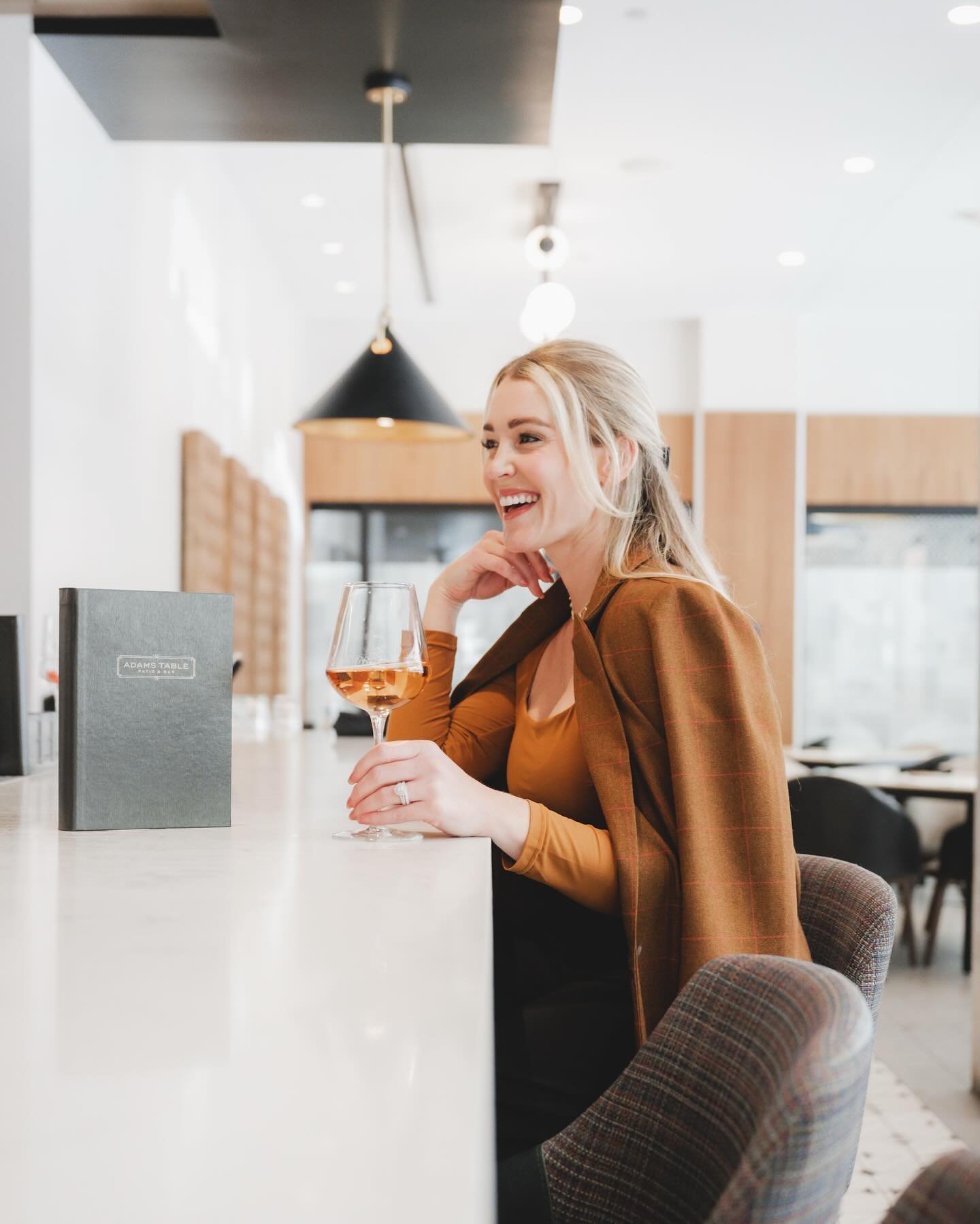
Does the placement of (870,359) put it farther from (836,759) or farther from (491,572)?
(491,572)

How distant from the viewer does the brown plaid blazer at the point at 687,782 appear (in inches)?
48.5

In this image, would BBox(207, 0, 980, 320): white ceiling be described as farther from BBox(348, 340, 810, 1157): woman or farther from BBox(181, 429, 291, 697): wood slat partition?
BBox(348, 340, 810, 1157): woman

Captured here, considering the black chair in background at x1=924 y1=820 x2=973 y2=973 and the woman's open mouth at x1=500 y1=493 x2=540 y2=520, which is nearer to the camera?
the woman's open mouth at x1=500 y1=493 x2=540 y2=520

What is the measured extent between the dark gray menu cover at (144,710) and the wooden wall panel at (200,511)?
3.16 meters

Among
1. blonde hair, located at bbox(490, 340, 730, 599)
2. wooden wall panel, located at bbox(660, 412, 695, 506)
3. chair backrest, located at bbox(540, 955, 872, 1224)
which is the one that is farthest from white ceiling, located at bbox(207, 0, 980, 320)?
chair backrest, located at bbox(540, 955, 872, 1224)

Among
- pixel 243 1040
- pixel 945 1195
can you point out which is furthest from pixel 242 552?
pixel 945 1195

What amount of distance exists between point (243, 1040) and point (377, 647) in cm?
63

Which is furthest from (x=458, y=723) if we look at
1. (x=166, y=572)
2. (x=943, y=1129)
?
(x=166, y=572)

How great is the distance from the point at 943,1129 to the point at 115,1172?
9.88ft

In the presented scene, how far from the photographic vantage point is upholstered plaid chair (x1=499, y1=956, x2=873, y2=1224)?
62cm

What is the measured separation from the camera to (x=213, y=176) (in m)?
5.02

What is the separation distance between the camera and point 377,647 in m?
1.17

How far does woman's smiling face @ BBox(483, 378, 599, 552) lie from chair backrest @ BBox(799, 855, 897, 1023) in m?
0.53

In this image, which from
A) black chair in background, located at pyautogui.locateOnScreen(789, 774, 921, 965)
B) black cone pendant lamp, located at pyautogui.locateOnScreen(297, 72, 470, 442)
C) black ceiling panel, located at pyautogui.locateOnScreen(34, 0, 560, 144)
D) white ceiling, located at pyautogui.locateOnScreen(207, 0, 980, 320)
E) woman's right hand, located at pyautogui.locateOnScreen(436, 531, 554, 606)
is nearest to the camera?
woman's right hand, located at pyautogui.locateOnScreen(436, 531, 554, 606)
